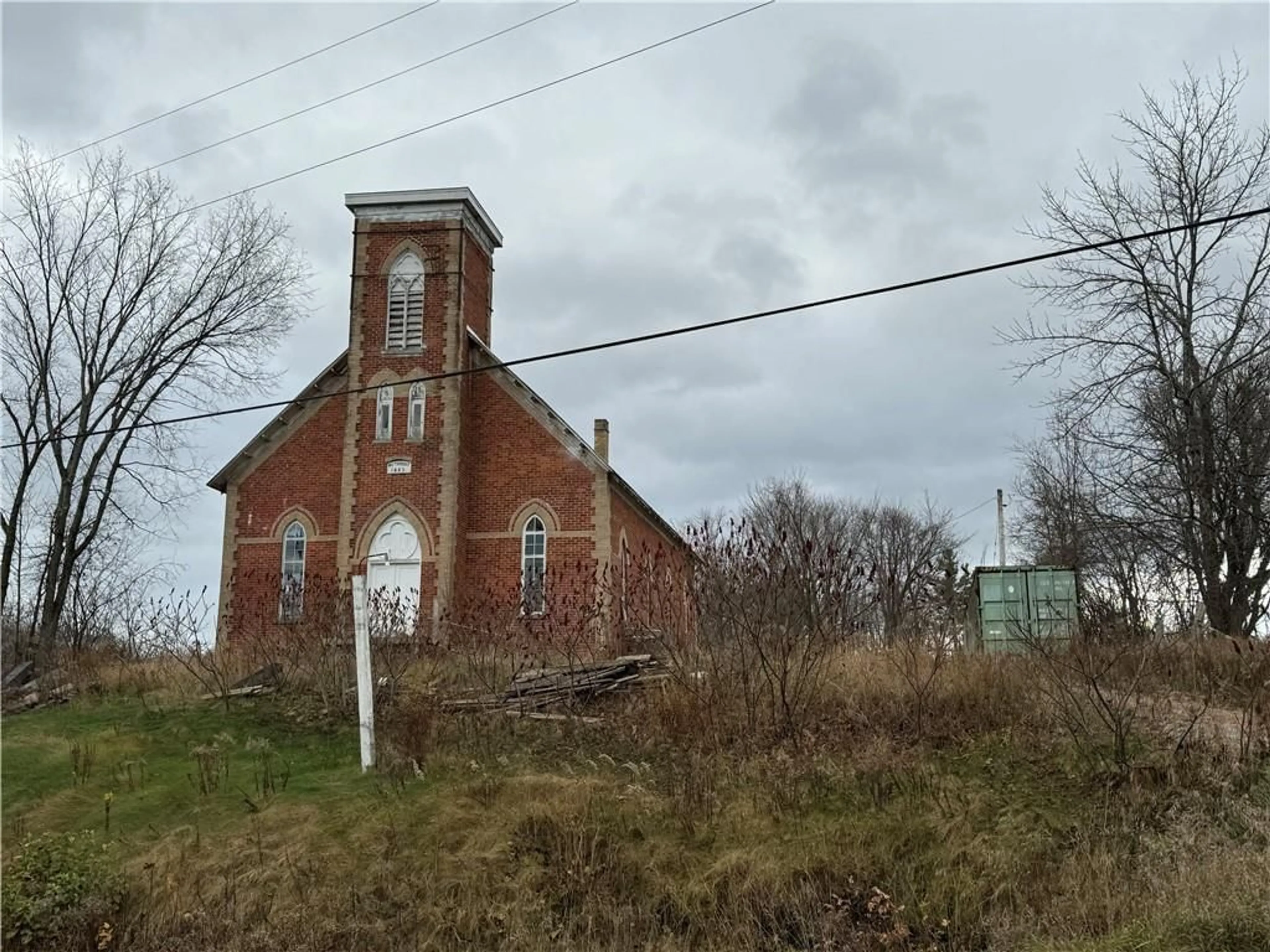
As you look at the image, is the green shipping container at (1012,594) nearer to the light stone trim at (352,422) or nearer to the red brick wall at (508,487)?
the red brick wall at (508,487)

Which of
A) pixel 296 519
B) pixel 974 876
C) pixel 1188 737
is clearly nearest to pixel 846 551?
pixel 1188 737

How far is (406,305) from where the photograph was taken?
2862cm

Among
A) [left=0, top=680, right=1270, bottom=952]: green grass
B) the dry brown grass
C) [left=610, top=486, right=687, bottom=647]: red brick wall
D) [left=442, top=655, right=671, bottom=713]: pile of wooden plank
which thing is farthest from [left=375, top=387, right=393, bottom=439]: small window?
the dry brown grass

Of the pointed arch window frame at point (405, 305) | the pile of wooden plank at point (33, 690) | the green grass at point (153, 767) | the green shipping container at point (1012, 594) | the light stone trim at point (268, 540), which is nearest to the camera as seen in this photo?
the green grass at point (153, 767)

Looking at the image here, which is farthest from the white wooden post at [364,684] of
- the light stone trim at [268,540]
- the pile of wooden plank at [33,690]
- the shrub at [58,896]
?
the light stone trim at [268,540]

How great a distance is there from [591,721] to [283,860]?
157 inches

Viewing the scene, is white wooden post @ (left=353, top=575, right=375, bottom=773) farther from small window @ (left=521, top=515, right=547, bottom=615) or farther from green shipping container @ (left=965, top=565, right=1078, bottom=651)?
small window @ (left=521, top=515, right=547, bottom=615)

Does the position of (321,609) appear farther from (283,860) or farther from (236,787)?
(283,860)

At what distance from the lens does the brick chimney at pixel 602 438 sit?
114 ft

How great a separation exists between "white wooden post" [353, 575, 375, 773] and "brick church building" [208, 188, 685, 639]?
13.4 m

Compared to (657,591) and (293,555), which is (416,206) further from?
(657,591)

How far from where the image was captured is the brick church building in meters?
27.2

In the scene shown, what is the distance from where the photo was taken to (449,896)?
31.4ft

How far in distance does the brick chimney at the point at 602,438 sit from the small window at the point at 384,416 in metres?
7.81
